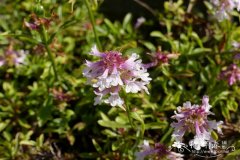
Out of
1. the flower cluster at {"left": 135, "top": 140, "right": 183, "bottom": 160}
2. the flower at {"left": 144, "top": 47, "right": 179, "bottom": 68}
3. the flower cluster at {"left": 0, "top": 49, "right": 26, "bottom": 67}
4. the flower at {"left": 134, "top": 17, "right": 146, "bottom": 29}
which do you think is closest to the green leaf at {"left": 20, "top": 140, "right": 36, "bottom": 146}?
the flower cluster at {"left": 0, "top": 49, "right": 26, "bottom": 67}

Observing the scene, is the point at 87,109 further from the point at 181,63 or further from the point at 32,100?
the point at 181,63

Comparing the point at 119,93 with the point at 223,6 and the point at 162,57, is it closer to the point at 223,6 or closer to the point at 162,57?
the point at 162,57

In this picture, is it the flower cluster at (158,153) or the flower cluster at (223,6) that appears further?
the flower cluster at (223,6)

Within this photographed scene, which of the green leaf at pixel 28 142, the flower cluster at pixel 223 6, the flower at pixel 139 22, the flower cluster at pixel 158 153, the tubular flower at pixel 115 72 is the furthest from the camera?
the flower at pixel 139 22

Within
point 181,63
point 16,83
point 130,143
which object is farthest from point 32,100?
point 181,63

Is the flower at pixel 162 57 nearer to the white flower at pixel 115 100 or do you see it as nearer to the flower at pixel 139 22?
the white flower at pixel 115 100

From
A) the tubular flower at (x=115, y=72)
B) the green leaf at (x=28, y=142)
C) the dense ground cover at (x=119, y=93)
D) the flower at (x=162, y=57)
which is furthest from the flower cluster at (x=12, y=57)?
the tubular flower at (x=115, y=72)

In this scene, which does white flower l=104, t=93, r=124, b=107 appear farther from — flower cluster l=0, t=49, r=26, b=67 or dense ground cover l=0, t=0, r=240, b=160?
flower cluster l=0, t=49, r=26, b=67

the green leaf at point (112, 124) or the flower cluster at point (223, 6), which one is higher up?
the flower cluster at point (223, 6)
